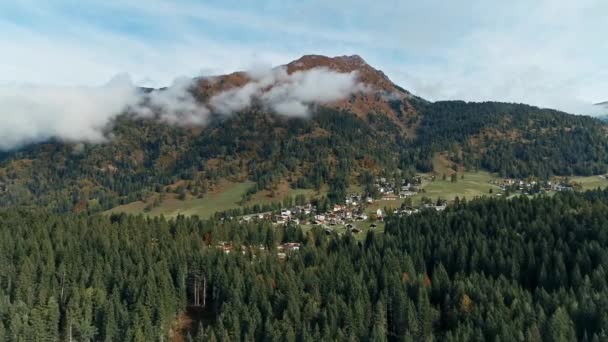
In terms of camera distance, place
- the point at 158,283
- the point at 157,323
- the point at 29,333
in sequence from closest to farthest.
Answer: the point at 29,333 → the point at 157,323 → the point at 158,283

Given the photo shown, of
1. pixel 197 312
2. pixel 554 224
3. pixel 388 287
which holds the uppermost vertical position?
pixel 554 224

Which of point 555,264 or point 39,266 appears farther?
point 555,264

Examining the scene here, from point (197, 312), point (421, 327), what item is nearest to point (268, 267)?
point (197, 312)

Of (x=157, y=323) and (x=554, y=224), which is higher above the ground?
(x=554, y=224)

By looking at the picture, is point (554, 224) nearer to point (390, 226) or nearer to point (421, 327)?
point (390, 226)

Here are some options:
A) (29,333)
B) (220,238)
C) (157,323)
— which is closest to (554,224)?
(220,238)

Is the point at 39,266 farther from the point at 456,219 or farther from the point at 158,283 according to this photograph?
the point at 456,219

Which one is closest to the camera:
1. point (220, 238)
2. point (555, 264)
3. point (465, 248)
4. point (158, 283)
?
point (158, 283)
